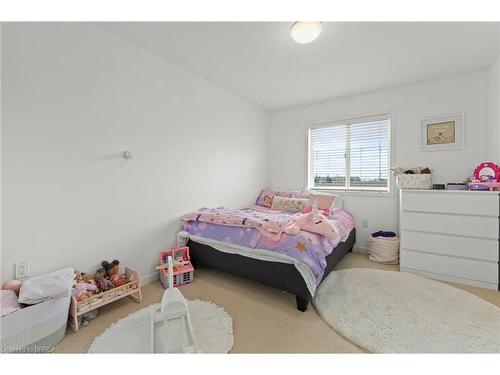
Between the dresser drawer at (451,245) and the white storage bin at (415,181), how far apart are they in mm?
571

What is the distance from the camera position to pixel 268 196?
148 inches

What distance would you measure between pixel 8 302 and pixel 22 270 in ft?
0.90

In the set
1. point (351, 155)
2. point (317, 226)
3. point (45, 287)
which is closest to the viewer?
point (45, 287)

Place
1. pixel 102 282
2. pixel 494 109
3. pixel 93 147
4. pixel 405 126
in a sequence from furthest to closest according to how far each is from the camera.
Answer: pixel 405 126
pixel 494 109
pixel 93 147
pixel 102 282

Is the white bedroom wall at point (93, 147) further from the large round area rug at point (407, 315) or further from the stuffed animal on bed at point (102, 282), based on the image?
the large round area rug at point (407, 315)

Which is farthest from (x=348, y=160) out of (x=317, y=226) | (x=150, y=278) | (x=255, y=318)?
(x=150, y=278)

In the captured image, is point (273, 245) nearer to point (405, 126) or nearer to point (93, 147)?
point (93, 147)

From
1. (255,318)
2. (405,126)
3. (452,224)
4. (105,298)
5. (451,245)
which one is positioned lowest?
(255,318)

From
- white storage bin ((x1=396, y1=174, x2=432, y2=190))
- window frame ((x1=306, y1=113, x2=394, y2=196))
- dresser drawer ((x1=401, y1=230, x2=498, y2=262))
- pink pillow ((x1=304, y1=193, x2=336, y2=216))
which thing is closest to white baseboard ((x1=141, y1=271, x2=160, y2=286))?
pink pillow ((x1=304, y1=193, x2=336, y2=216))

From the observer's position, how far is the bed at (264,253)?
1.78 m

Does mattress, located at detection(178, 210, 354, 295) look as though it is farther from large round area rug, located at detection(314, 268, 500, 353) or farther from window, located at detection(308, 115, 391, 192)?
window, located at detection(308, 115, 391, 192)

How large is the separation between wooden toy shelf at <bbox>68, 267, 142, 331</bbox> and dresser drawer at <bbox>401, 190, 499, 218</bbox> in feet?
9.45

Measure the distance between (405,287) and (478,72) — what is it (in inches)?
105

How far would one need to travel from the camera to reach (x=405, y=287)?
214cm
